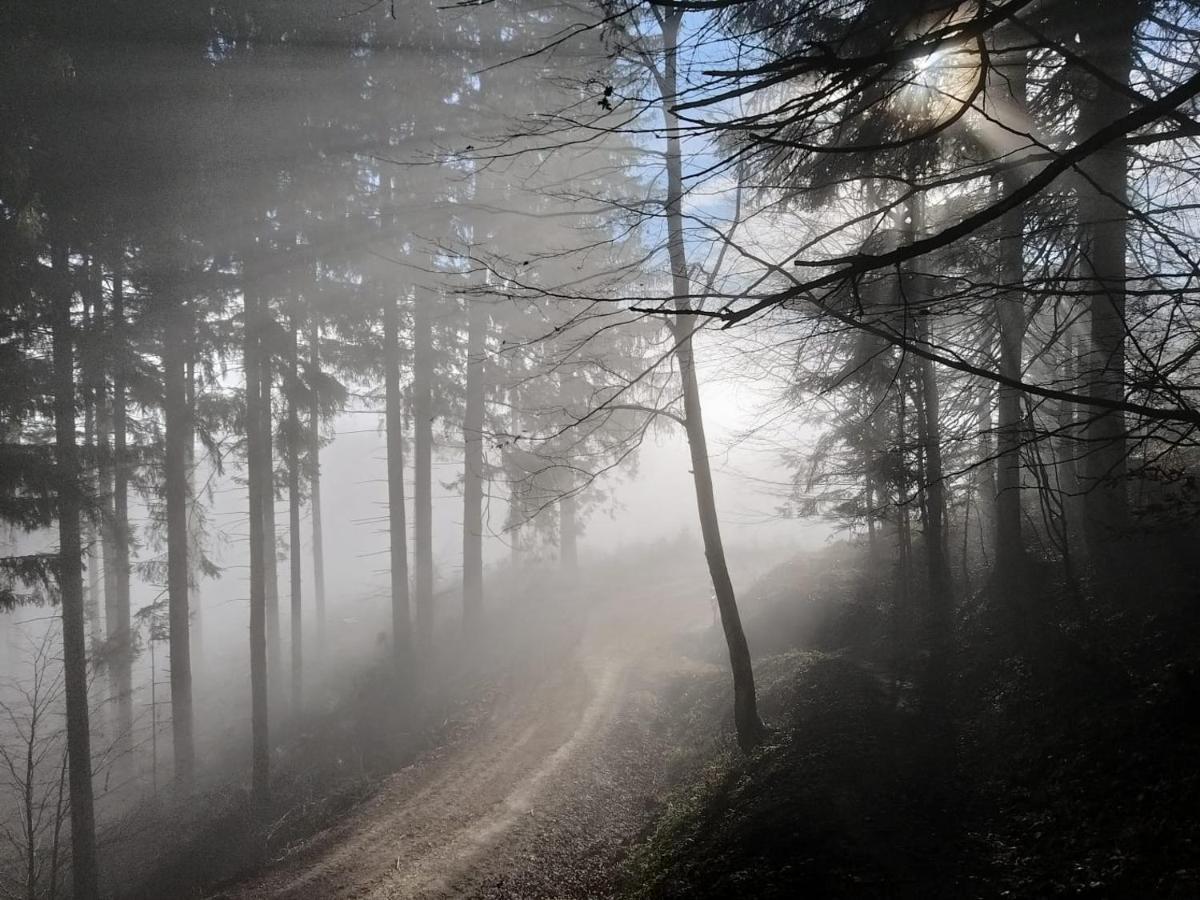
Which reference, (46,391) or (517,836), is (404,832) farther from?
(46,391)

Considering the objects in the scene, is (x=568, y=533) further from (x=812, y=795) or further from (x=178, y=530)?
(x=812, y=795)

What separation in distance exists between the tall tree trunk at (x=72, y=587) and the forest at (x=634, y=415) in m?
→ 0.07

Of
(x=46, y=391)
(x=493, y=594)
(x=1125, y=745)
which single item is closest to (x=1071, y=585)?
(x=1125, y=745)

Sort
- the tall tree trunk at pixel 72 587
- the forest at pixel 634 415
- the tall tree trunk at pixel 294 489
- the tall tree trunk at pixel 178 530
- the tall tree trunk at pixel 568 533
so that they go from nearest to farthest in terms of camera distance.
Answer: the forest at pixel 634 415 → the tall tree trunk at pixel 72 587 → the tall tree trunk at pixel 178 530 → the tall tree trunk at pixel 294 489 → the tall tree trunk at pixel 568 533

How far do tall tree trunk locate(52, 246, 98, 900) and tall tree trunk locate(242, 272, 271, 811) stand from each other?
8.80 ft

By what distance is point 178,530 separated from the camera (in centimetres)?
1419

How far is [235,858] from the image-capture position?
10.3 metres

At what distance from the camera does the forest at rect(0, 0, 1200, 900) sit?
4750mm

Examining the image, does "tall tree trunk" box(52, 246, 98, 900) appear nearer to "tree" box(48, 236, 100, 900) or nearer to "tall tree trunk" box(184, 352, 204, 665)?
"tree" box(48, 236, 100, 900)

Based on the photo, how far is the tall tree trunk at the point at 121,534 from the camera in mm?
11196

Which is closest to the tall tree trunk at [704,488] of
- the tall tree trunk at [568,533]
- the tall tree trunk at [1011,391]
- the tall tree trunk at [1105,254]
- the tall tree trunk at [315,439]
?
the tall tree trunk at [1011,391]

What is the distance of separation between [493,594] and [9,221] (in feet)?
56.0

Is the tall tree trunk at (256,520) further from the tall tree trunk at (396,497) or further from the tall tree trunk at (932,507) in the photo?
the tall tree trunk at (932,507)

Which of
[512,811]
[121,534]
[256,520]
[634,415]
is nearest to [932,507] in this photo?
[512,811]
